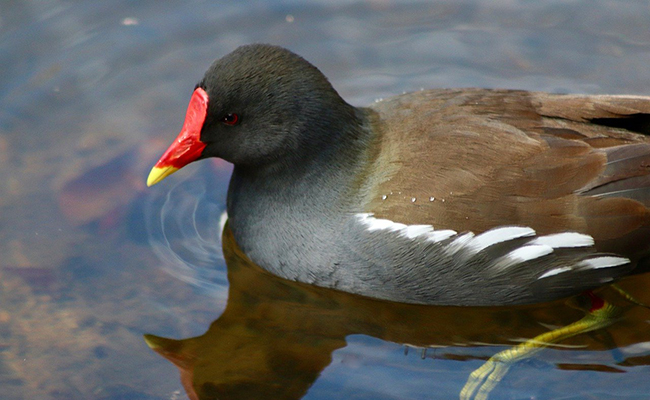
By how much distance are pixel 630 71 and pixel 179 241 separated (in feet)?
11.1

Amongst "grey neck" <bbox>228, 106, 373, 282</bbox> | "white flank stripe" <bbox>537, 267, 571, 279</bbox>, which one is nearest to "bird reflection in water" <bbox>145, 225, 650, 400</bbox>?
"grey neck" <bbox>228, 106, 373, 282</bbox>

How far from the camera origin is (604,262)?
13.7 feet

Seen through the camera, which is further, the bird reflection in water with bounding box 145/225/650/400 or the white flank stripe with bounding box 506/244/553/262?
the bird reflection in water with bounding box 145/225/650/400

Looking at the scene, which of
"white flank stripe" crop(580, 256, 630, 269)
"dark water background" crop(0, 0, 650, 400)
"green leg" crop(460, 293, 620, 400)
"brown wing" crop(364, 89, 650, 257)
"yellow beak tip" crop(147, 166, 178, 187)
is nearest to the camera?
"brown wing" crop(364, 89, 650, 257)

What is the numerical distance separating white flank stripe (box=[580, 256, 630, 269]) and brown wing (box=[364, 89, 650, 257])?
0.05 meters

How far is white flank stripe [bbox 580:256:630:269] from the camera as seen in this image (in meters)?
4.16

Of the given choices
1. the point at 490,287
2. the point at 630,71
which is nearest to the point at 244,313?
the point at 490,287

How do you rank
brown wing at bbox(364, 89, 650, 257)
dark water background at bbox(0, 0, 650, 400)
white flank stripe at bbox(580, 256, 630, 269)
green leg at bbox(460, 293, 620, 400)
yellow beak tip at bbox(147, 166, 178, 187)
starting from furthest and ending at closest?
yellow beak tip at bbox(147, 166, 178, 187), dark water background at bbox(0, 0, 650, 400), green leg at bbox(460, 293, 620, 400), white flank stripe at bbox(580, 256, 630, 269), brown wing at bbox(364, 89, 650, 257)

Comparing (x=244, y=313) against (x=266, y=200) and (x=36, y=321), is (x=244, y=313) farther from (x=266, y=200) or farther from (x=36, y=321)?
(x=36, y=321)

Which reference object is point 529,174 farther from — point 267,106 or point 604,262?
point 267,106

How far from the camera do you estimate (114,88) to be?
593 centimetres

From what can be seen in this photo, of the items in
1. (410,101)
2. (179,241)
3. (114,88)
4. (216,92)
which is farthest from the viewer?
(114,88)

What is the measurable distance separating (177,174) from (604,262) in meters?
2.74

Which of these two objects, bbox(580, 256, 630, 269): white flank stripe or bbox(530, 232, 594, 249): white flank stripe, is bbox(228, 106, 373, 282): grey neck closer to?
bbox(530, 232, 594, 249): white flank stripe
